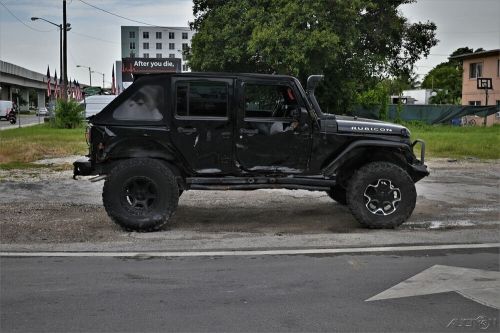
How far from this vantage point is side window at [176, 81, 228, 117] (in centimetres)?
765

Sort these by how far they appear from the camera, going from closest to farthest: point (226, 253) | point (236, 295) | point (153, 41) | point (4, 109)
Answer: point (236, 295) < point (226, 253) < point (4, 109) < point (153, 41)

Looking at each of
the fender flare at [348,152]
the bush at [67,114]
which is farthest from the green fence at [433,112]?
the fender flare at [348,152]

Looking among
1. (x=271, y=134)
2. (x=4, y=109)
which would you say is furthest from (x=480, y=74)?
(x=271, y=134)

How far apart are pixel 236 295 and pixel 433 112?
37622 millimetres

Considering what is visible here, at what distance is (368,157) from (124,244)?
10.8 ft

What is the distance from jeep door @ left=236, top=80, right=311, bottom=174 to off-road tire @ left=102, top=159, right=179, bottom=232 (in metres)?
0.98

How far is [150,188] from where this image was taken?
7555mm

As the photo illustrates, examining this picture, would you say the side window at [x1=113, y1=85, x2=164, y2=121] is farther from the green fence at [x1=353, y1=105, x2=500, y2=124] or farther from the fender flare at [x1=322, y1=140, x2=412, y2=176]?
the green fence at [x1=353, y1=105, x2=500, y2=124]

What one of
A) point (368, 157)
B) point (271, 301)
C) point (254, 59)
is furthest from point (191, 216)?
point (254, 59)

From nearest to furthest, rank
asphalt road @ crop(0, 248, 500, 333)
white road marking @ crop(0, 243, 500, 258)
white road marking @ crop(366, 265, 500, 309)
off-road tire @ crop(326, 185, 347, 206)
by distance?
asphalt road @ crop(0, 248, 500, 333), white road marking @ crop(366, 265, 500, 309), white road marking @ crop(0, 243, 500, 258), off-road tire @ crop(326, 185, 347, 206)

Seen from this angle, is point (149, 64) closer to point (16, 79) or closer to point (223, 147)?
point (16, 79)

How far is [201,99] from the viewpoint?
25.2 feet

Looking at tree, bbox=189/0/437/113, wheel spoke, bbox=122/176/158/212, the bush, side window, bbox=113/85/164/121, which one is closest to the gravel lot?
wheel spoke, bbox=122/176/158/212

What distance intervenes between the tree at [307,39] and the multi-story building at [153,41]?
10778 centimetres
